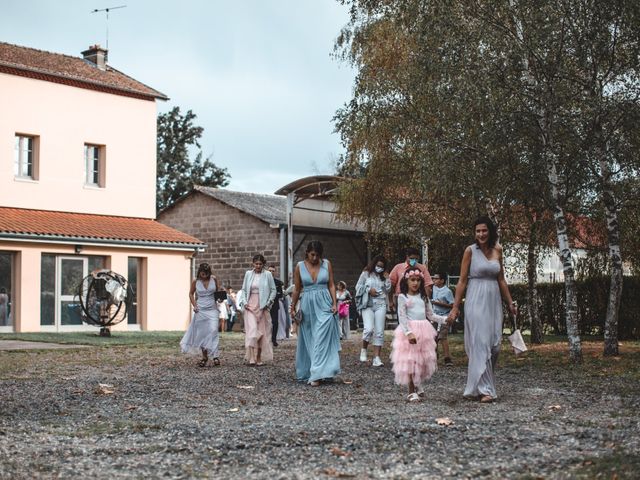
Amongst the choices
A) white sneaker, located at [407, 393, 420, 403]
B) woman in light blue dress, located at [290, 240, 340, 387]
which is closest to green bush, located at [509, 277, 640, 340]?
woman in light blue dress, located at [290, 240, 340, 387]

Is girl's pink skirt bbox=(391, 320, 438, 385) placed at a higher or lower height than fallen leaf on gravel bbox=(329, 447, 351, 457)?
higher

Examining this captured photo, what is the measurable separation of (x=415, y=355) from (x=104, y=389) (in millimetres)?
4130

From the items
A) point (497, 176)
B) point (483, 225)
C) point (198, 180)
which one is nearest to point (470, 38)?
point (497, 176)

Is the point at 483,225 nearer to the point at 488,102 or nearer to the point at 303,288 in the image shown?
the point at 303,288

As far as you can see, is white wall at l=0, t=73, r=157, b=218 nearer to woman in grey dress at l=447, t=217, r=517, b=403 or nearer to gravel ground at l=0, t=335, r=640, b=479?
gravel ground at l=0, t=335, r=640, b=479

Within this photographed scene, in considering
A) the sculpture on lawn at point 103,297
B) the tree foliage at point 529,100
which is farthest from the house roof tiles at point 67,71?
the tree foliage at point 529,100

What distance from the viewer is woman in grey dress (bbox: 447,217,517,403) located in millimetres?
11094

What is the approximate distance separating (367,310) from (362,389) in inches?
166

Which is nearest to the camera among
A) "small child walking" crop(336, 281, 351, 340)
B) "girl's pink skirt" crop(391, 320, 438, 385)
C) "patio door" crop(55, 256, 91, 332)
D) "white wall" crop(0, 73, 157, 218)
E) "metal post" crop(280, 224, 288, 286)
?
"girl's pink skirt" crop(391, 320, 438, 385)

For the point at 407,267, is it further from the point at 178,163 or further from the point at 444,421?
the point at 178,163

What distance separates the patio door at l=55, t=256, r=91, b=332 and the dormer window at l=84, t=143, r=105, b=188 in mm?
3700

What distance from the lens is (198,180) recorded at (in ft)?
234

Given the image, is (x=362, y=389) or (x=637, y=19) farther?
(x=637, y=19)

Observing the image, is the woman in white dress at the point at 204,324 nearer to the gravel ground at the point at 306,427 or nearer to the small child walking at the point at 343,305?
the gravel ground at the point at 306,427
